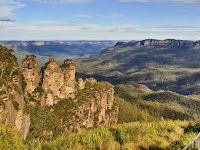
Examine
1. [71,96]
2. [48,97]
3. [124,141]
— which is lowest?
[71,96]

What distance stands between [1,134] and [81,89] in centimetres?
7167

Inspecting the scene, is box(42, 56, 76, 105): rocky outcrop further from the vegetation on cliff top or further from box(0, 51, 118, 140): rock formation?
the vegetation on cliff top

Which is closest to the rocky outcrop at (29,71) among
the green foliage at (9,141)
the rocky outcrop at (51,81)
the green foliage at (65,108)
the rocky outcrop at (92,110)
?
the rocky outcrop at (51,81)

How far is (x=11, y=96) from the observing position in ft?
127

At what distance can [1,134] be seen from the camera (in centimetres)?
1182

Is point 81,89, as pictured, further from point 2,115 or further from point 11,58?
point 2,115

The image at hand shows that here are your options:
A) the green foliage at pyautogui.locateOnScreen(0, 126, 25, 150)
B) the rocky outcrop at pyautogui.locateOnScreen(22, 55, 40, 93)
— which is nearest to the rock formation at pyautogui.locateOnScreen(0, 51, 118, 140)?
the rocky outcrop at pyautogui.locateOnScreen(22, 55, 40, 93)

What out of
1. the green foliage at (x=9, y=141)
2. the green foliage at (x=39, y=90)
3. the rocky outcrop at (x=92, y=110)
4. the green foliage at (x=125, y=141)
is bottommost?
the rocky outcrop at (x=92, y=110)

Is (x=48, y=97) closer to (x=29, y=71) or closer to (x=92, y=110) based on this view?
(x=29, y=71)

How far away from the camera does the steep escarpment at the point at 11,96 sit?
3519cm

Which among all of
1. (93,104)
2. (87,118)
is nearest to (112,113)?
(93,104)

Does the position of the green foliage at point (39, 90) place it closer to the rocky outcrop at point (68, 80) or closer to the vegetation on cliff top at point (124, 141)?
the rocky outcrop at point (68, 80)

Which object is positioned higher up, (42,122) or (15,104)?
(15,104)

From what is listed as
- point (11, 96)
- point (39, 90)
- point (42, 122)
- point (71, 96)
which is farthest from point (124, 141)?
point (71, 96)
